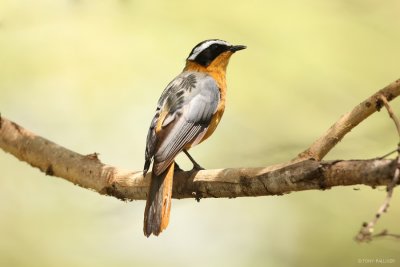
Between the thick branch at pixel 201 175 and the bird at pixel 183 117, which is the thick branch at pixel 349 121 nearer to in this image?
the thick branch at pixel 201 175

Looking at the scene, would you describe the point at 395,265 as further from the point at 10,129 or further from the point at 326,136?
the point at 10,129

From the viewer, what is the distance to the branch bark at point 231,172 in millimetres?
2566

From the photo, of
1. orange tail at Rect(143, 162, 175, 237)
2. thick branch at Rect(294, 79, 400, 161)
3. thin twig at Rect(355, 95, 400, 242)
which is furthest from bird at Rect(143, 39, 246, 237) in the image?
thin twig at Rect(355, 95, 400, 242)

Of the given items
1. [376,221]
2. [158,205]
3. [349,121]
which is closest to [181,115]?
[158,205]

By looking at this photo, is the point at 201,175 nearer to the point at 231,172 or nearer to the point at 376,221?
the point at 231,172

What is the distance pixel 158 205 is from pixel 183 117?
0.79 metres

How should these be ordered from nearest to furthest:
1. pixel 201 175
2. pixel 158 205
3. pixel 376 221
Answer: pixel 376 221
pixel 201 175
pixel 158 205

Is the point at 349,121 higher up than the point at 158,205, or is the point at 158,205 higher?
the point at 349,121

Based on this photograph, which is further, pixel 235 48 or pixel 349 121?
pixel 235 48

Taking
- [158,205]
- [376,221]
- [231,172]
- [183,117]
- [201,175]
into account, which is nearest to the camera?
[376,221]

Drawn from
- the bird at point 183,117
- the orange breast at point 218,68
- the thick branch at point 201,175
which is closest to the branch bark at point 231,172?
the thick branch at point 201,175

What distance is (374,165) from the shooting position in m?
2.43

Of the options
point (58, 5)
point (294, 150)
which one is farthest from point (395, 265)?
→ point (58, 5)

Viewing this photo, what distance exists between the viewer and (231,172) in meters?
3.16
